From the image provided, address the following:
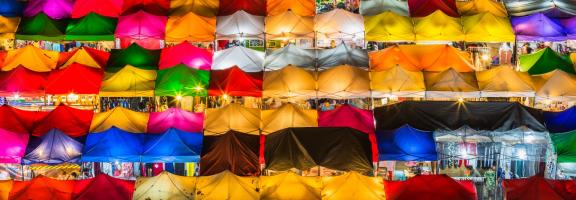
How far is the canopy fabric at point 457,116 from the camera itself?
22.1 m

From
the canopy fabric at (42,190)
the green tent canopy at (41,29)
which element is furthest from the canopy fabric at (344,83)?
the green tent canopy at (41,29)

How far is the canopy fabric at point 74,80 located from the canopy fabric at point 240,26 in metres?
5.17

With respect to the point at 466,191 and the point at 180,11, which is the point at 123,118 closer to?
the point at 180,11

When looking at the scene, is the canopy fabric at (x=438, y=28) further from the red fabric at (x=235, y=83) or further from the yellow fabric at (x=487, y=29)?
the red fabric at (x=235, y=83)

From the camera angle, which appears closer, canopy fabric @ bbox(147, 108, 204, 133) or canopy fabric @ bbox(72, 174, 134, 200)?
canopy fabric @ bbox(72, 174, 134, 200)

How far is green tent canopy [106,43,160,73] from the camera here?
25594 mm

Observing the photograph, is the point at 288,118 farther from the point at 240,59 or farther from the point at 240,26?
the point at 240,26

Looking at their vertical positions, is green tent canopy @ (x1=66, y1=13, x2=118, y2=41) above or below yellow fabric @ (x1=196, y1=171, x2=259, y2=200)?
above

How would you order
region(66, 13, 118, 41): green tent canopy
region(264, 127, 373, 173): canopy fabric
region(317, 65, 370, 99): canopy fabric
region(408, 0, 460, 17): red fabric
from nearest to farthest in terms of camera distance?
region(264, 127, 373, 173): canopy fabric < region(317, 65, 370, 99): canopy fabric < region(66, 13, 118, 41): green tent canopy < region(408, 0, 460, 17): red fabric

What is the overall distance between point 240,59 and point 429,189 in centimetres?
959

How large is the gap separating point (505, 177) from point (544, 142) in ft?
5.51

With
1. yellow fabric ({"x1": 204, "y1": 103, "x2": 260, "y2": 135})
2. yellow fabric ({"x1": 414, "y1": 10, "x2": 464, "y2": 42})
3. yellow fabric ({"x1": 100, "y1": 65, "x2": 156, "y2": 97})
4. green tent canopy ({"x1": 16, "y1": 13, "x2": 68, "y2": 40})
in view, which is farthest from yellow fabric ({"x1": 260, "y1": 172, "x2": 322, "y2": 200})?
green tent canopy ({"x1": 16, "y1": 13, "x2": 68, "y2": 40})

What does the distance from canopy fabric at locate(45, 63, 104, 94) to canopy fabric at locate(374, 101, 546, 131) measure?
10412mm

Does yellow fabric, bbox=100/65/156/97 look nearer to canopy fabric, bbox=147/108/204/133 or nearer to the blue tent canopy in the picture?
canopy fabric, bbox=147/108/204/133
